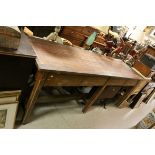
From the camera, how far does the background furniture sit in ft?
4.99

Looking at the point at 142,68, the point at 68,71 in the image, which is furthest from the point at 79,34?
the point at 68,71

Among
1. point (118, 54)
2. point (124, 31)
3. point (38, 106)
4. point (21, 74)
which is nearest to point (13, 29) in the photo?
point (21, 74)

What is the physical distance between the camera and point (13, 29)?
1.44m

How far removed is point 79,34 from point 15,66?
340 centimetres

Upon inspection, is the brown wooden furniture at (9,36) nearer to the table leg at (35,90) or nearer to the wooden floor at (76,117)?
the table leg at (35,90)

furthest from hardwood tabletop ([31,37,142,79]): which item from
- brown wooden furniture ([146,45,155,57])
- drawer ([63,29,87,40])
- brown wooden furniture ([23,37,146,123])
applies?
drawer ([63,29,87,40])

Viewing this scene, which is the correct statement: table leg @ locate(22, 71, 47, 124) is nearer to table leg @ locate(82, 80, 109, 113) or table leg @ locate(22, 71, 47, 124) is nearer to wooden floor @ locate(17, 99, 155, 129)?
wooden floor @ locate(17, 99, 155, 129)

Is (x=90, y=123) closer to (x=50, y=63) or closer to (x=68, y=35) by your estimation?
(x=50, y=63)

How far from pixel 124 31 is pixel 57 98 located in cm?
393

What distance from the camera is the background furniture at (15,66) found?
4.99ft

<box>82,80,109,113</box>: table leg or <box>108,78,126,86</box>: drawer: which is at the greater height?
<box>108,78,126,86</box>: drawer

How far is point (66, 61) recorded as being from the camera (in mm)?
2156

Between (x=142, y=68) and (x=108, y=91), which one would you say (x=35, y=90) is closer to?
(x=108, y=91)

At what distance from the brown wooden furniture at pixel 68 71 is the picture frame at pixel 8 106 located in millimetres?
208
